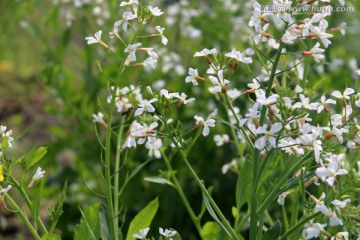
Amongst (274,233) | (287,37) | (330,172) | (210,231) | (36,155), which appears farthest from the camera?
(210,231)

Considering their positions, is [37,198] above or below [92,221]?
above

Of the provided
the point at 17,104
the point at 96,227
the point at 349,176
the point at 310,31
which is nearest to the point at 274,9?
the point at 310,31

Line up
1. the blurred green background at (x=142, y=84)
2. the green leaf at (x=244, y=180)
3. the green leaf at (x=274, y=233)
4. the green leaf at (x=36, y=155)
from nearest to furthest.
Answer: the green leaf at (x=274, y=233)
the green leaf at (x=36, y=155)
the green leaf at (x=244, y=180)
the blurred green background at (x=142, y=84)

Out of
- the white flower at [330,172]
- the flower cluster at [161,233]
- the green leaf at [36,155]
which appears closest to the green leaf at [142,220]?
the flower cluster at [161,233]

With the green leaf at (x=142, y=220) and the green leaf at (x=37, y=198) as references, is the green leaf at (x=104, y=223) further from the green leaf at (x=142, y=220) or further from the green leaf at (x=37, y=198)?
the green leaf at (x=37, y=198)

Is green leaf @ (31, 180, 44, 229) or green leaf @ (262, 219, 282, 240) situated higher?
green leaf @ (31, 180, 44, 229)

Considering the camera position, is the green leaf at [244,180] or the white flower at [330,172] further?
the green leaf at [244,180]

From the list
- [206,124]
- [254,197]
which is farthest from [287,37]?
[254,197]

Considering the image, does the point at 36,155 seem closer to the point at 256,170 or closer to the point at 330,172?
the point at 256,170

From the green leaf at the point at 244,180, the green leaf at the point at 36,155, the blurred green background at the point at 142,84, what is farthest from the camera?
the blurred green background at the point at 142,84

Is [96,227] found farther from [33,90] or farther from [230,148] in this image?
[33,90]

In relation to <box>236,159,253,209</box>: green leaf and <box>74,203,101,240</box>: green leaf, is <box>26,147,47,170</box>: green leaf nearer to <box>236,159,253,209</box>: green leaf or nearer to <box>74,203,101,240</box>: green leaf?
<box>74,203,101,240</box>: green leaf

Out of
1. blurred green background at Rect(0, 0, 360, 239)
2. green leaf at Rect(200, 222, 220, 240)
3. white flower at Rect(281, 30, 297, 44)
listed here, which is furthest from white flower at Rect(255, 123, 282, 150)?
blurred green background at Rect(0, 0, 360, 239)
